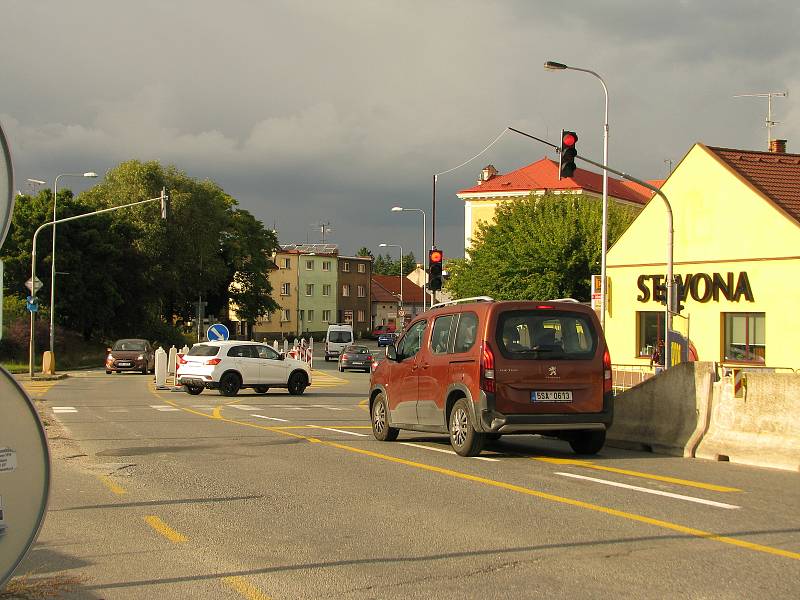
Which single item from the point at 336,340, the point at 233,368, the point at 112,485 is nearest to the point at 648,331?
the point at 233,368

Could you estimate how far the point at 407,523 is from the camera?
8.39 metres

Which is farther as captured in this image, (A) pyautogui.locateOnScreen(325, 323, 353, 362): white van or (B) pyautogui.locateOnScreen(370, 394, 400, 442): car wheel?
(A) pyautogui.locateOnScreen(325, 323, 353, 362): white van

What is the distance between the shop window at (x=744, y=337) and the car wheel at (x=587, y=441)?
2183 centimetres

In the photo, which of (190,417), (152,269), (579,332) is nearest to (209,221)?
(152,269)

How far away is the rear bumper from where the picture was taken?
12.6 meters

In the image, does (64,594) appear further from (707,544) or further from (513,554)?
(707,544)

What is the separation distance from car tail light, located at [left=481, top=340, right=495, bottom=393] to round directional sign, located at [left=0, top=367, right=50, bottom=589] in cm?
864

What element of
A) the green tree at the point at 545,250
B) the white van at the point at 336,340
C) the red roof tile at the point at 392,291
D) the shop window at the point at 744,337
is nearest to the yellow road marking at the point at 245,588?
the shop window at the point at 744,337

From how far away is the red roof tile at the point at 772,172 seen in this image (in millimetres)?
34188

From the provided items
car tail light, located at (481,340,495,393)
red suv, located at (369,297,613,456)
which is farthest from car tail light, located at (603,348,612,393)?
car tail light, located at (481,340,495,393)

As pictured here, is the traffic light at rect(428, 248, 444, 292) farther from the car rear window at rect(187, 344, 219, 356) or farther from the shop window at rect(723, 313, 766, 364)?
the shop window at rect(723, 313, 766, 364)

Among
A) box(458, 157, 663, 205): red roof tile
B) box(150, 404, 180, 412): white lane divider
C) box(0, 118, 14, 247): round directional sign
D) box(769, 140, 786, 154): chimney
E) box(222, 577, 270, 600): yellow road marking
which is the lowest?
box(150, 404, 180, 412): white lane divider

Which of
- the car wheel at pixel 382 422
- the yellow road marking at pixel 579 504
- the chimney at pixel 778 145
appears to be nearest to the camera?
the yellow road marking at pixel 579 504

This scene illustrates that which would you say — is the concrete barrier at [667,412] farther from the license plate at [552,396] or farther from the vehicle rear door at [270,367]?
the vehicle rear door at [270,367]
